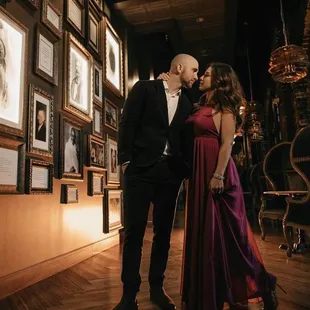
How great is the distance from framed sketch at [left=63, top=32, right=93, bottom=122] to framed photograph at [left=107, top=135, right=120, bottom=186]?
0.72m

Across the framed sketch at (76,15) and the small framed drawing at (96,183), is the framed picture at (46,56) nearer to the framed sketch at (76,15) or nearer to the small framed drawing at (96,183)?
the framed sketch at (76,15)

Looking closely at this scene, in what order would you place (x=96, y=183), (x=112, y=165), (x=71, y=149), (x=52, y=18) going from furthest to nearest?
1. (x=112, y=165)
2. (x=96, y=183)
3. (x=71, y=149)
4. (x=52, y=18)

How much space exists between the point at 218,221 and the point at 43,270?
156cm

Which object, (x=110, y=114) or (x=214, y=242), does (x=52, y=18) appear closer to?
(x=110, y=114)

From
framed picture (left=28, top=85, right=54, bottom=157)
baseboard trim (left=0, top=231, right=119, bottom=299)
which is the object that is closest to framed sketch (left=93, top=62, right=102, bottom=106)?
framed picture (left=28, top=85, right=54, bottom=157)

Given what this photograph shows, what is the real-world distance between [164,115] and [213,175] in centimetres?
43

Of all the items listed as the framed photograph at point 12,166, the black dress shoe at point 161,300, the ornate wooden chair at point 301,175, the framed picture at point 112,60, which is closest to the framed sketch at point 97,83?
the framed picture at point 112,60

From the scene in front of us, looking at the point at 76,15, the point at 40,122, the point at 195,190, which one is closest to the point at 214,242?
the point at 195,190

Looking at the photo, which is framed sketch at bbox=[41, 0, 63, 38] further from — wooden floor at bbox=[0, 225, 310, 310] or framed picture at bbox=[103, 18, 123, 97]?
wooden floor at bbox=[0, 225, 310, 310]

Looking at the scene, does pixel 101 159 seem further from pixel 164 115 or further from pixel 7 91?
pixel 164 115

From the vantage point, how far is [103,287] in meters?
2.13

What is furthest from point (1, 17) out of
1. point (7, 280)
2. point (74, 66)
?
point (7, 280)

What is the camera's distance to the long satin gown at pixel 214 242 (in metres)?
1.52

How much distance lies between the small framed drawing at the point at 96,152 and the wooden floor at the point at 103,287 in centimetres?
104
